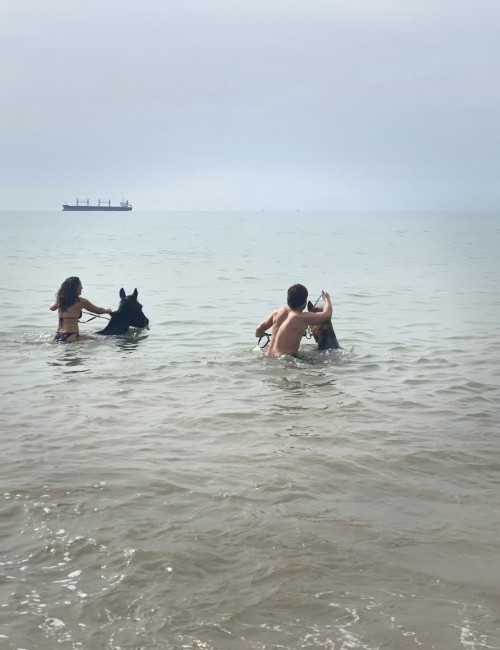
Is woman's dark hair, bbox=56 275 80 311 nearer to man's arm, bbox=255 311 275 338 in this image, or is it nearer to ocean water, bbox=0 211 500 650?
ocean water, bbox=0 211 500 650

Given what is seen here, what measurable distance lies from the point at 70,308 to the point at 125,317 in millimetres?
1146

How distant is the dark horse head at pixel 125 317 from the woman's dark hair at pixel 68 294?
976 millimetres

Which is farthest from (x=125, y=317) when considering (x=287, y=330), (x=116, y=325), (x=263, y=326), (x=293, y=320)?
(x=293, y=320)

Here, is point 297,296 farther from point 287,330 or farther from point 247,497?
point 247,497

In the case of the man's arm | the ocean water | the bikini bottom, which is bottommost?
Result: the ocean water

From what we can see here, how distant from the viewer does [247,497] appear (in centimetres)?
587

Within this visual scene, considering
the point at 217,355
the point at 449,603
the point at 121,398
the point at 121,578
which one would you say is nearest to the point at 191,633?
the point at 121,578

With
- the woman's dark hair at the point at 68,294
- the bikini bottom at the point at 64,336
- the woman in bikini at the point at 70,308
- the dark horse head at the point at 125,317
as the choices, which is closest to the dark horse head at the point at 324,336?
the dark horse head at the point at 125,317

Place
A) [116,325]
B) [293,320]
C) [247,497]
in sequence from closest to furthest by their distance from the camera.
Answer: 1. [247,497]
2. [293,320]
3. [116,325]

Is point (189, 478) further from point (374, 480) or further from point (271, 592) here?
point (271, 592)

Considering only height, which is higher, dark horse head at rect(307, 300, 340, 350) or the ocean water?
dark horse head at rect(307, 300, 340, 350)

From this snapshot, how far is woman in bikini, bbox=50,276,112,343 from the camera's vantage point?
1304 cm

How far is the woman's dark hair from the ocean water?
0.85 m

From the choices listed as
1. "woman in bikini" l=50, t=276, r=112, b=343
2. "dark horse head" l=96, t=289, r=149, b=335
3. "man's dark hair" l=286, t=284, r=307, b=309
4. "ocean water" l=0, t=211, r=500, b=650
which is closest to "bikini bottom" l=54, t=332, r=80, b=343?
"woman in bikini" l=50, t=276, r=112, b=343
